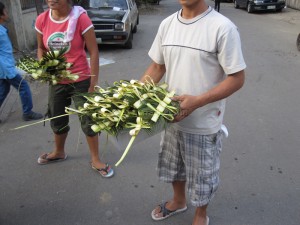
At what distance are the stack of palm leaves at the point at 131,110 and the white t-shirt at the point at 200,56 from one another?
0.21m

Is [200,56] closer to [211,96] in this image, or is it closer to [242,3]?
[211,96]

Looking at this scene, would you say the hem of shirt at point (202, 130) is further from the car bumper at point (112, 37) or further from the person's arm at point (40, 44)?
the car bumper at point (112, 37)

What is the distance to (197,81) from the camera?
2.05m

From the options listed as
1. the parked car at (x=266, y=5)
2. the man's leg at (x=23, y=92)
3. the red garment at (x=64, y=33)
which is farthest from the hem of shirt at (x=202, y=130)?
the parked car at (x=266, y=5)

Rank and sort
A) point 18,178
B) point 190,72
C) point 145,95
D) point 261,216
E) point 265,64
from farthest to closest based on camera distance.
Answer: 1. point 265,64
2. point 18,178
3. point 261,216
4. point 190,72
5. point 145,95

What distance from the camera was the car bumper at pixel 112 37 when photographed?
899cm

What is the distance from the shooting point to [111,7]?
9.73m

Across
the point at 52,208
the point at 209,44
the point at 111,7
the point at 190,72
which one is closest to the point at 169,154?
the point at 190,72

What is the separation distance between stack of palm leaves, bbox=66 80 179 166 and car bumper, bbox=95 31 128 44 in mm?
7321

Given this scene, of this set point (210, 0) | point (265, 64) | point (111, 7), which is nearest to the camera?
point (265, 64)

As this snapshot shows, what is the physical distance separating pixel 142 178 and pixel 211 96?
1.72 metres

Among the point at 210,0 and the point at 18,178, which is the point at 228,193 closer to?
the point at 18,178

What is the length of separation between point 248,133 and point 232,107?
3.17 ft

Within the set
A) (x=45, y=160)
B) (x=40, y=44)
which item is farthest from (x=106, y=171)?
(x=40, y=44)
